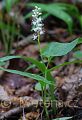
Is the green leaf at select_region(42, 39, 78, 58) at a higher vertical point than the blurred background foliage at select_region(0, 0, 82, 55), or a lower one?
lower

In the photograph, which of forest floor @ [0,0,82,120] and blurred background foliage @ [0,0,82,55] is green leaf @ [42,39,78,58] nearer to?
forest floor @ [0,0,82,120]

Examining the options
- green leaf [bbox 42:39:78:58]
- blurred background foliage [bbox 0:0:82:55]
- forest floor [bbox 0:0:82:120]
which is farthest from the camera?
blurred background foliage [bbox 0:0:82:55]

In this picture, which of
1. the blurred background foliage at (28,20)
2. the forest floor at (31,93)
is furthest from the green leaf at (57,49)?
the blurred background foliage at (28,20)

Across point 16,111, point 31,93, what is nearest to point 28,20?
point 31,93

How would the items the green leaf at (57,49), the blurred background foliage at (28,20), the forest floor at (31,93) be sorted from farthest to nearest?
the blurred background foliage at (28,20) < the forest floor at (31,93) < the green leaf at (57,49)

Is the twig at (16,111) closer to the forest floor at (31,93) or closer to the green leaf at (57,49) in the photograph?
the forest floor at (31,93)

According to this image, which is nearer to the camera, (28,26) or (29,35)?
(29,35)

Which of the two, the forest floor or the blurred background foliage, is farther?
the blurred background foliage

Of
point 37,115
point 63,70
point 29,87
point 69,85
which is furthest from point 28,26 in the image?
point 37,115

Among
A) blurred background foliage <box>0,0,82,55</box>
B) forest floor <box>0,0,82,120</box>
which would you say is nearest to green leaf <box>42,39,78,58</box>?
forest floor <box>0,0,82,120</box>

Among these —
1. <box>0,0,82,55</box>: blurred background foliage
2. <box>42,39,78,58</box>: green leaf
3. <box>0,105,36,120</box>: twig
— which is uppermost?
<box>0,0,82,55</box>: blurred background foliage

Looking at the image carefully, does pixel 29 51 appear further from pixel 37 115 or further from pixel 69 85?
pixel 37 115
